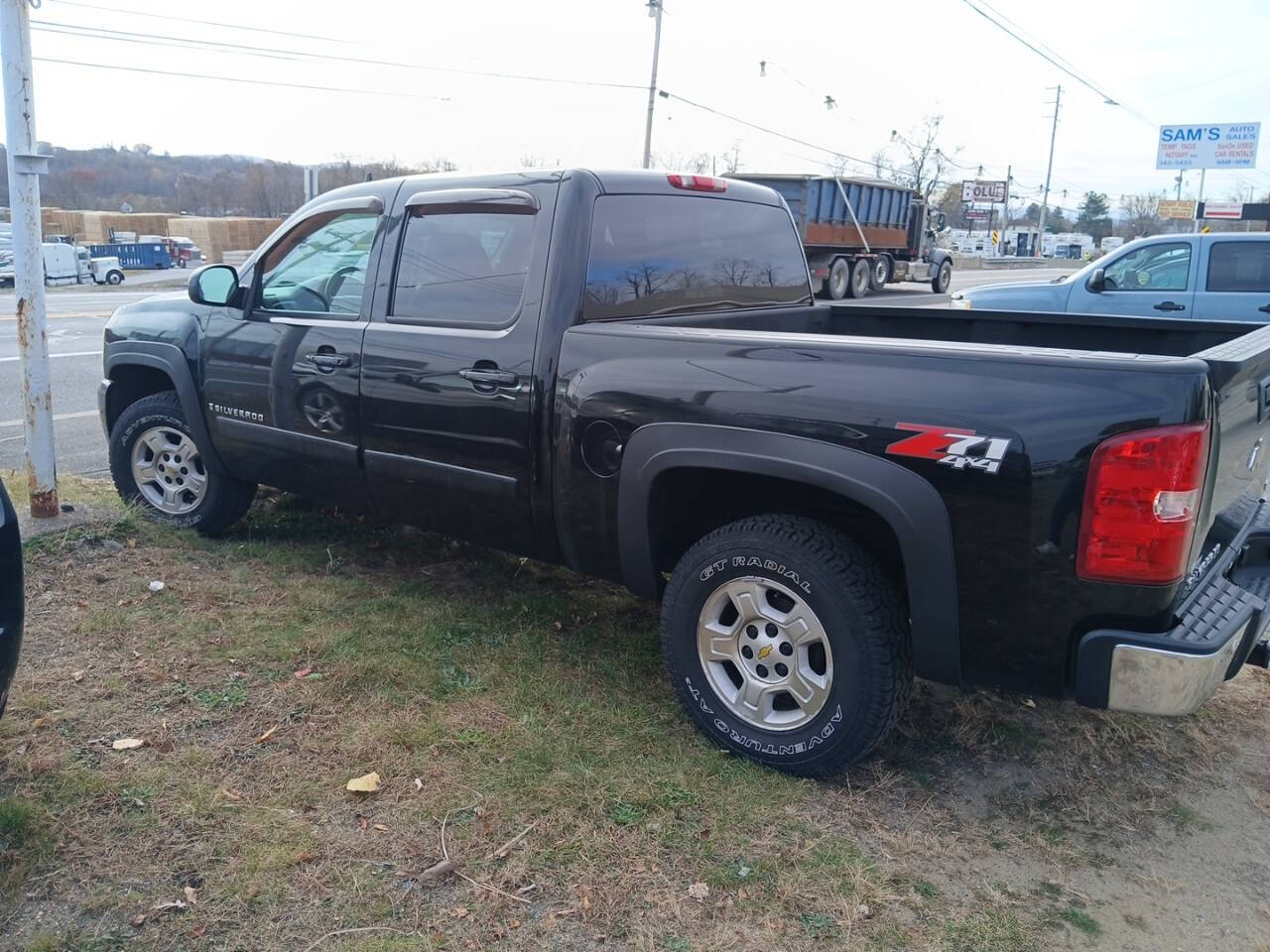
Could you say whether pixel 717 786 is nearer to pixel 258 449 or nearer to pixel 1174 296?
pixel 258 449

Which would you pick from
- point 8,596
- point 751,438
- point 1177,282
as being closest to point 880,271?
point 1177,282

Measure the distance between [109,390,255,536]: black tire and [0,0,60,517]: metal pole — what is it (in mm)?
337

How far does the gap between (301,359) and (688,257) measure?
178 centimetres

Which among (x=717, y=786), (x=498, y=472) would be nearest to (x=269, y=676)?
(x=498, y=472)

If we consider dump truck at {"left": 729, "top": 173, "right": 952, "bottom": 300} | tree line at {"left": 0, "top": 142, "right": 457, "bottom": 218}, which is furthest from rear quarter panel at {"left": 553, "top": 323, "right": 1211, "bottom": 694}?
tree line at {"left": 0, "top": 142, "right": 457, "bottom": 218}

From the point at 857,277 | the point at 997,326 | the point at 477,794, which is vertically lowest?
the point at 477,794

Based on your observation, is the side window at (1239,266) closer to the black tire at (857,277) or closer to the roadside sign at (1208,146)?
the black tire at (857,277)

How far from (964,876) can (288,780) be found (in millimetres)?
2055

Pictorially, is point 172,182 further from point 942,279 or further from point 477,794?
point 477,794

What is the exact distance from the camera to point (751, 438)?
3248 mm

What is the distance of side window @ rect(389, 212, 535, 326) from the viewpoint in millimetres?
4043

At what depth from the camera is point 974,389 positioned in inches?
112

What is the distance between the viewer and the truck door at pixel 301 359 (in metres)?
4.57

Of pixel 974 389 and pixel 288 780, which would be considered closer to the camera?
pixel 974 389
